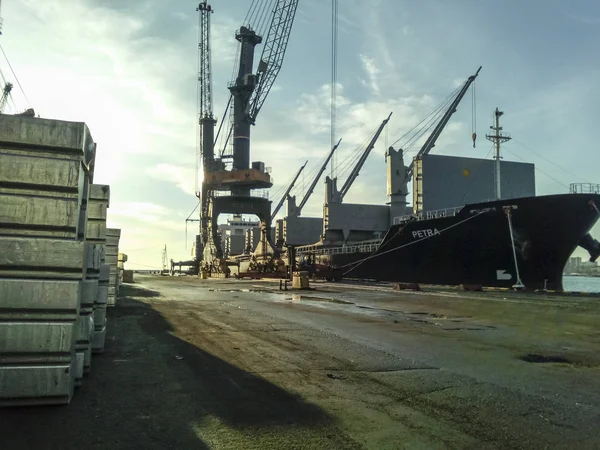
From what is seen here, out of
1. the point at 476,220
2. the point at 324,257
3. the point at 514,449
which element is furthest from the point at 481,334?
the point at 324,257

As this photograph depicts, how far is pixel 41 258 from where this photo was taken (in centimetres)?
404

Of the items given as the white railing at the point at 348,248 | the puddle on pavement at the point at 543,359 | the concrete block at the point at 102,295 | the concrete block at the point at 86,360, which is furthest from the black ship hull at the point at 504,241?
the concrete block at the point at 86,360

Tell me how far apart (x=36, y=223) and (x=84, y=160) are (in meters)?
0.71

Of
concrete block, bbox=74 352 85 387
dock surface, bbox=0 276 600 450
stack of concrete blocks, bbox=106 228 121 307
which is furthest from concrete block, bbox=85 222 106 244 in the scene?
stack of concrete blocks, bbox=106 228 121 307

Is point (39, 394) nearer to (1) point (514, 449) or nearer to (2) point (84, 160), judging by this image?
(2) point (84, 160)

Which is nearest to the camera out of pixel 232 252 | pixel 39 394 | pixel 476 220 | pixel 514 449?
pixel 514 449

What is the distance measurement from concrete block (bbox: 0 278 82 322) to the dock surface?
828 mm

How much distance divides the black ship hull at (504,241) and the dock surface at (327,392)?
1519 centimetres

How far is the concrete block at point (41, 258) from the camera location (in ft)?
13.0

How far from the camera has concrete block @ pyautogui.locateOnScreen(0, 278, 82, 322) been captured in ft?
13.0

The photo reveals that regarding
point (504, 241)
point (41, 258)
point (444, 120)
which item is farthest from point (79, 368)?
point (444, 120)

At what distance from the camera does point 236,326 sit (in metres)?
10.2

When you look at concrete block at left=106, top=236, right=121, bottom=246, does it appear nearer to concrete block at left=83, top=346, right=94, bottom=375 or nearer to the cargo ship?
concrete block at left=83, top=346, right=94, bottom=375

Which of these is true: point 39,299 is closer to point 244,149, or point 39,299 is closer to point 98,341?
point 98,341
